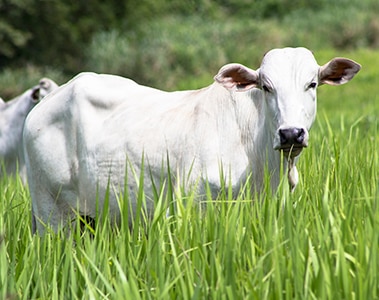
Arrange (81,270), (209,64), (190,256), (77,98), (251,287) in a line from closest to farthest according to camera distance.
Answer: (251,287) < (81,270) < (190,256) < (77,98) < (209,64)

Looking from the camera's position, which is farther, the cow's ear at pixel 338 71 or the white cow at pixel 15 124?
the white cow at pixel 15 124

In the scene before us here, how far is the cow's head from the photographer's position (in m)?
3.60

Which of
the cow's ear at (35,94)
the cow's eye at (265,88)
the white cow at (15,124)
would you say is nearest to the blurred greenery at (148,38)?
the white cow at (15,124)

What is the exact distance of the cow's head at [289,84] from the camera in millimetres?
3596

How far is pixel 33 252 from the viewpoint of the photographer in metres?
3.23

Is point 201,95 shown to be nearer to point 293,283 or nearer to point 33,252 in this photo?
point 33,252

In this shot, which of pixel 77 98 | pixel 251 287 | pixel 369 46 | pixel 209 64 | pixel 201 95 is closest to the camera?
pixel 251 287

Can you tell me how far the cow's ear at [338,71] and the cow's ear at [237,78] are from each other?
1.00ft

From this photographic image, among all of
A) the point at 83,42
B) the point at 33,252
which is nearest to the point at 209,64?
the point at 83,42

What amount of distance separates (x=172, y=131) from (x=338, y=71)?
2.60 feet

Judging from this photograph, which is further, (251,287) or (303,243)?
(303,243)

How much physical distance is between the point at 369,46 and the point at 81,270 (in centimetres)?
1792

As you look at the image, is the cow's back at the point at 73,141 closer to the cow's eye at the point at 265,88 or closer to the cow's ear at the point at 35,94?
the cow's eye at the point at 265,88

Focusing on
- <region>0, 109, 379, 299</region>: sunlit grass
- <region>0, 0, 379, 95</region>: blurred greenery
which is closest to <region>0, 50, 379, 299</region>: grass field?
<region>0, 109, 379, 299</region>: sunlit grass
